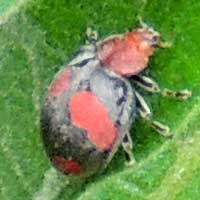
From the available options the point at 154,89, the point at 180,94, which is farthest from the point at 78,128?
the point at 180,94

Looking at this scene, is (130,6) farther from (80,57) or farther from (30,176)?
(30,176)

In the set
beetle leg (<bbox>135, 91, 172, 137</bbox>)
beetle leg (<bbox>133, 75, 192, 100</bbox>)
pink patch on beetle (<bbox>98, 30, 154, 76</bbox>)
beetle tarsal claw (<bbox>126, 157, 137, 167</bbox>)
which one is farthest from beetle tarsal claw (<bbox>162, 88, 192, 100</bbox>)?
pink patch on beetle (<bbox>98, 30, 154, 76</bbox>)

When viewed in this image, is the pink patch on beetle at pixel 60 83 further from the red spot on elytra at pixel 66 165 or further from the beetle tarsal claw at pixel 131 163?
the beetle tarsal claw at pixel 131 163

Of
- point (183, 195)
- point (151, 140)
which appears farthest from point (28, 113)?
point (183, 195)

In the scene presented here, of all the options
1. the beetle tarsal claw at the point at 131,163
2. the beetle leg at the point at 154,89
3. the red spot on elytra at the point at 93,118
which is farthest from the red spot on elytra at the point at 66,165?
the beetle leg at the point at 154,89

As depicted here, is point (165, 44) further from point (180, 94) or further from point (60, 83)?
point (60, 83)

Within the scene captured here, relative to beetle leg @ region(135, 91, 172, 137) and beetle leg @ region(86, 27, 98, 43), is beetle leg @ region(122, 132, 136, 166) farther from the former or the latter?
beetle leg @ region(86, 27, 98, 43)
